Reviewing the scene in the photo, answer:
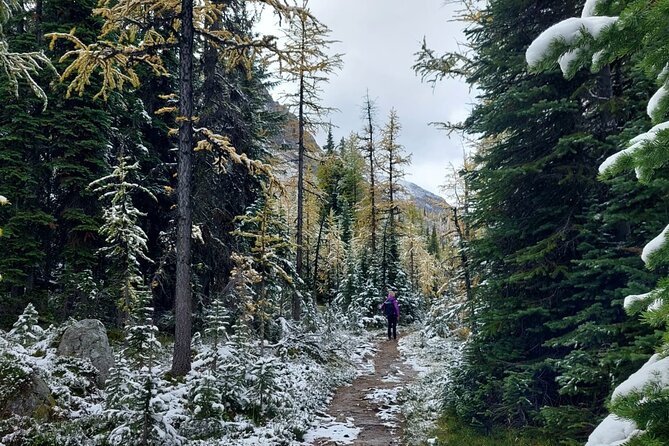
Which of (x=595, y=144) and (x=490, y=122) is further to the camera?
(x=490, y=122)

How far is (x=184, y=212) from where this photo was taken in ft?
31.6

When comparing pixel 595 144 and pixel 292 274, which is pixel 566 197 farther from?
pixel 292 274

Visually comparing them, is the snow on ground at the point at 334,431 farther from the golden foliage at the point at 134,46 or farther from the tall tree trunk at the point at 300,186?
the tall tree trunk at the point at 300,186

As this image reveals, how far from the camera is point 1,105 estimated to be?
14.4 meters

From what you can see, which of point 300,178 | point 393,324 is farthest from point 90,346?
point 393,324

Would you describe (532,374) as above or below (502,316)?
below

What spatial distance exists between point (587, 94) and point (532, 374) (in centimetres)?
520

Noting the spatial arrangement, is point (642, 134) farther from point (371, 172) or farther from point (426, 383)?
point (371, 172)

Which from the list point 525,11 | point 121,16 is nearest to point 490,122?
point 525,11

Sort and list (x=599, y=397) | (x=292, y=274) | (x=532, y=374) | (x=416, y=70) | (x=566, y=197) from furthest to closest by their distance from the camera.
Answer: (x=292, y=274)
(x=416, y=70)
(x=566, y=197)
(x=532, y=374)
(x=599, y=397)

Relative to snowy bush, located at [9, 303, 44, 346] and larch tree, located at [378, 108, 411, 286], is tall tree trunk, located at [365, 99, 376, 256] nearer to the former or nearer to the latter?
larch tree, located at [378, 108, 411, 286]

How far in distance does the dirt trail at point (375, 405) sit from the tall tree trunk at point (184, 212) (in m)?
3.64

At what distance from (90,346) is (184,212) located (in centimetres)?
342

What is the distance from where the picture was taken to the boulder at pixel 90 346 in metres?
8.82
